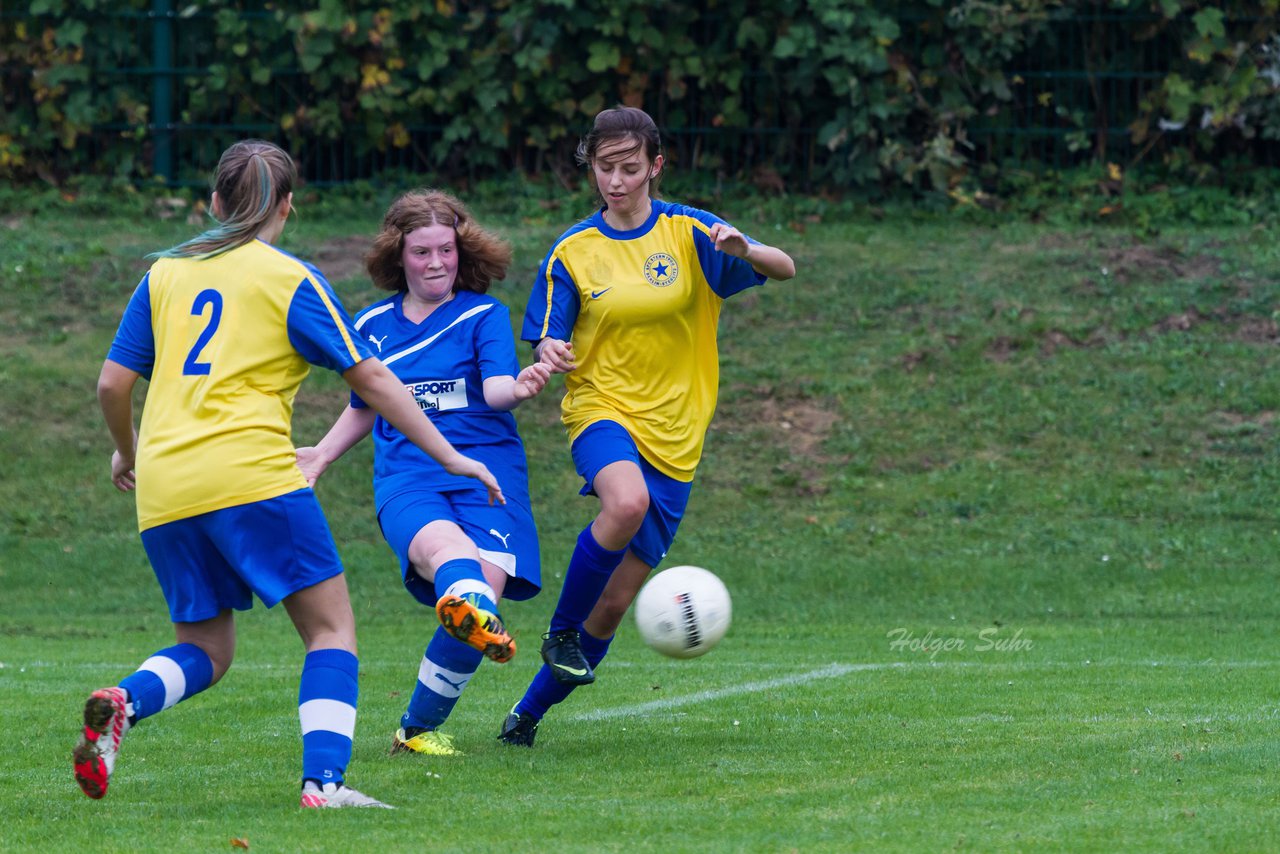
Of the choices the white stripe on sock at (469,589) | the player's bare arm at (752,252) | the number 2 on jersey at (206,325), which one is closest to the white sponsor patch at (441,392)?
the white stripe on sock at (469,589)

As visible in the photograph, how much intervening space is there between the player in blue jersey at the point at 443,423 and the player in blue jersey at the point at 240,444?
838mm

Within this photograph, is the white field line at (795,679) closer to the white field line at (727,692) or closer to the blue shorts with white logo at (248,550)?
the white field line at (727,692)

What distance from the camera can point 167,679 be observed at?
464cm

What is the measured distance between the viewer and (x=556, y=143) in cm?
1562

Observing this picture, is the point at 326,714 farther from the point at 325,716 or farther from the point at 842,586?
the point at 842,586

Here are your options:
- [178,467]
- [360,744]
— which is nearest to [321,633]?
[178,467]

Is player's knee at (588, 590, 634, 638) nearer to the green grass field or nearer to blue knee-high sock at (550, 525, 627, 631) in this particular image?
blue knee-high sock at (550, 525, 627, 631)

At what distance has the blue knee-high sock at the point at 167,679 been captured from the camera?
4.57 meters

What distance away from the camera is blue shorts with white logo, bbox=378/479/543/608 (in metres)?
5.61

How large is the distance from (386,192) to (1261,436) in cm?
810

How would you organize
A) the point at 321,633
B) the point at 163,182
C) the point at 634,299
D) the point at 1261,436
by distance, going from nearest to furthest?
the point at 321,633 → the point at 634,299 → the point at 1261,436 → the point at 163,182

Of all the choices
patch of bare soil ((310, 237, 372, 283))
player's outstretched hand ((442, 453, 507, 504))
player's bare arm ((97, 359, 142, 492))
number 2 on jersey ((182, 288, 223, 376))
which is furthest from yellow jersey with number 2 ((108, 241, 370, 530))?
patch of bare soil ((310, 237, 372, 283))

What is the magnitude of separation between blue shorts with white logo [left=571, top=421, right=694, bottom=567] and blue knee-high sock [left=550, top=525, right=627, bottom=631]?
0.12 m

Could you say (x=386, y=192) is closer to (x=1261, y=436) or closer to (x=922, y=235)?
(x=922, y=235)
